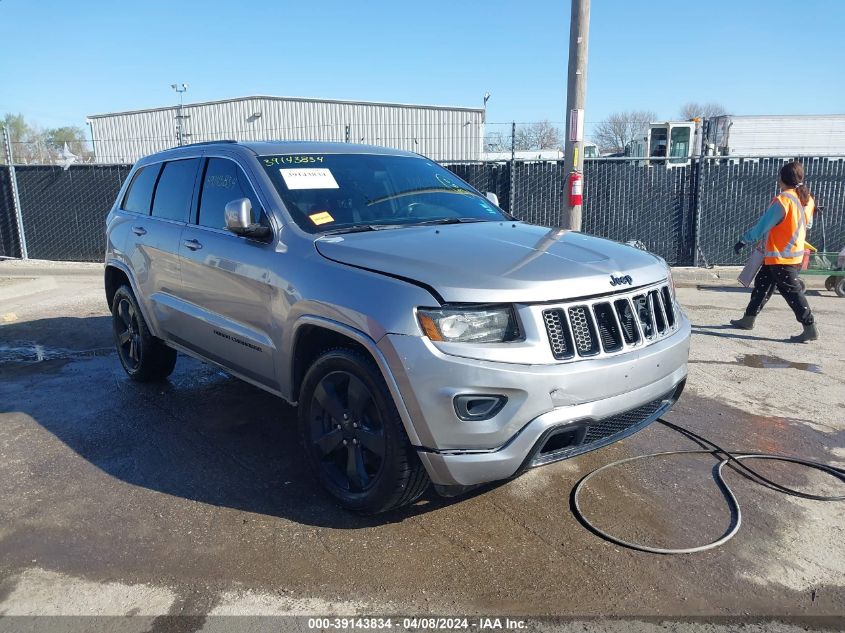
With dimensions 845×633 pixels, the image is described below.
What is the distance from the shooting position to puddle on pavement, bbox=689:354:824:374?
20.4ft

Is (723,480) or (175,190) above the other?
(175,190)

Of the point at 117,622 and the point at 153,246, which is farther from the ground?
the point at 153,246

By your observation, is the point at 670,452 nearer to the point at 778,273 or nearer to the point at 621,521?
the point at 621,521

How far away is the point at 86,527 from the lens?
346 cm

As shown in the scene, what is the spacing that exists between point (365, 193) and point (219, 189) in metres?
1.03

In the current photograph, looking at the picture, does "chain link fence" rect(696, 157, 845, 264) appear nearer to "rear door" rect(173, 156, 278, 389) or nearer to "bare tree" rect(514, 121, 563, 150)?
"bare tree" rect(514, 121, 563, 150)

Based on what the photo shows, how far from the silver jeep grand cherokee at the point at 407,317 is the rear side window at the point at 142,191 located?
772 mm

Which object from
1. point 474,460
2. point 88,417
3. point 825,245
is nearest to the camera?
point 474,460

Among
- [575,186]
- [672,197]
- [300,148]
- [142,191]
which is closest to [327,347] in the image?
[300,148]

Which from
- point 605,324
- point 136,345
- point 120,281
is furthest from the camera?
point 120,281

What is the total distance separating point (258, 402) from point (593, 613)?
329 cm

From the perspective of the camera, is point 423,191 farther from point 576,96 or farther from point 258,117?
point 258,117

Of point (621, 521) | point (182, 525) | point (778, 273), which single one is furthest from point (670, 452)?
point (778, 273)

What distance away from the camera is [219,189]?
4508mm
